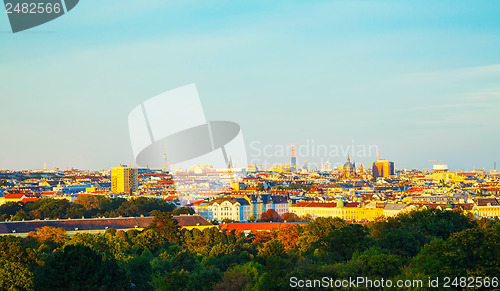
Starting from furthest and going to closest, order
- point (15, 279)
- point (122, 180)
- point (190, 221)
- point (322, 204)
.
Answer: point (122, 180) < point (322, 204) < point (190, 221) < point (15, 279)

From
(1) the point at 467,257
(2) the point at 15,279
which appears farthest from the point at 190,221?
(1) the point at 467,257

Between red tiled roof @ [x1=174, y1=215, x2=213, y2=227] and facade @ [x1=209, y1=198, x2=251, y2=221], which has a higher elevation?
red tiled roof @ [x1=174, y1=215, x2=213, y2=227]

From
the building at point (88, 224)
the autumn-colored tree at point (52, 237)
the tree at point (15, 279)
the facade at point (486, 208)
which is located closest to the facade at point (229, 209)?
the facade at point (486, 208)

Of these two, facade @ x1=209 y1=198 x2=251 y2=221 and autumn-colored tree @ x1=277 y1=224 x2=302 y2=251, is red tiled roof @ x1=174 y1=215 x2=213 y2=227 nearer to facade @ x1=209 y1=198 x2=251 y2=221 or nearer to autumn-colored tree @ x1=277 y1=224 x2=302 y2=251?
autumn-colored tree @ x1=277 y1=224 x2=302 y2=251

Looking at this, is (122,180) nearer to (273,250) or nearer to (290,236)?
(290,236)

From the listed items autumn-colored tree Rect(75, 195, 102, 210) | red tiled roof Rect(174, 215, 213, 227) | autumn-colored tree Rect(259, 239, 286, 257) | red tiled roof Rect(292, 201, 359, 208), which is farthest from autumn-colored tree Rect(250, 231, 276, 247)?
red tiled roof Rect(292, 201, 359, 208)

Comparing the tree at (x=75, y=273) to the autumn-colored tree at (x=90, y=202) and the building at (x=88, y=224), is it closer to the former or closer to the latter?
the building at (x=88, y=224)

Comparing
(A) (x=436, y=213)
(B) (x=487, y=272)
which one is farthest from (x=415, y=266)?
(A) (x=436, y=213)

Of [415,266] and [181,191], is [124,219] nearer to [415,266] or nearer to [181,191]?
[415,266]

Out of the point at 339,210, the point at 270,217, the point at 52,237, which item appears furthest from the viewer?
the point at 339,210
